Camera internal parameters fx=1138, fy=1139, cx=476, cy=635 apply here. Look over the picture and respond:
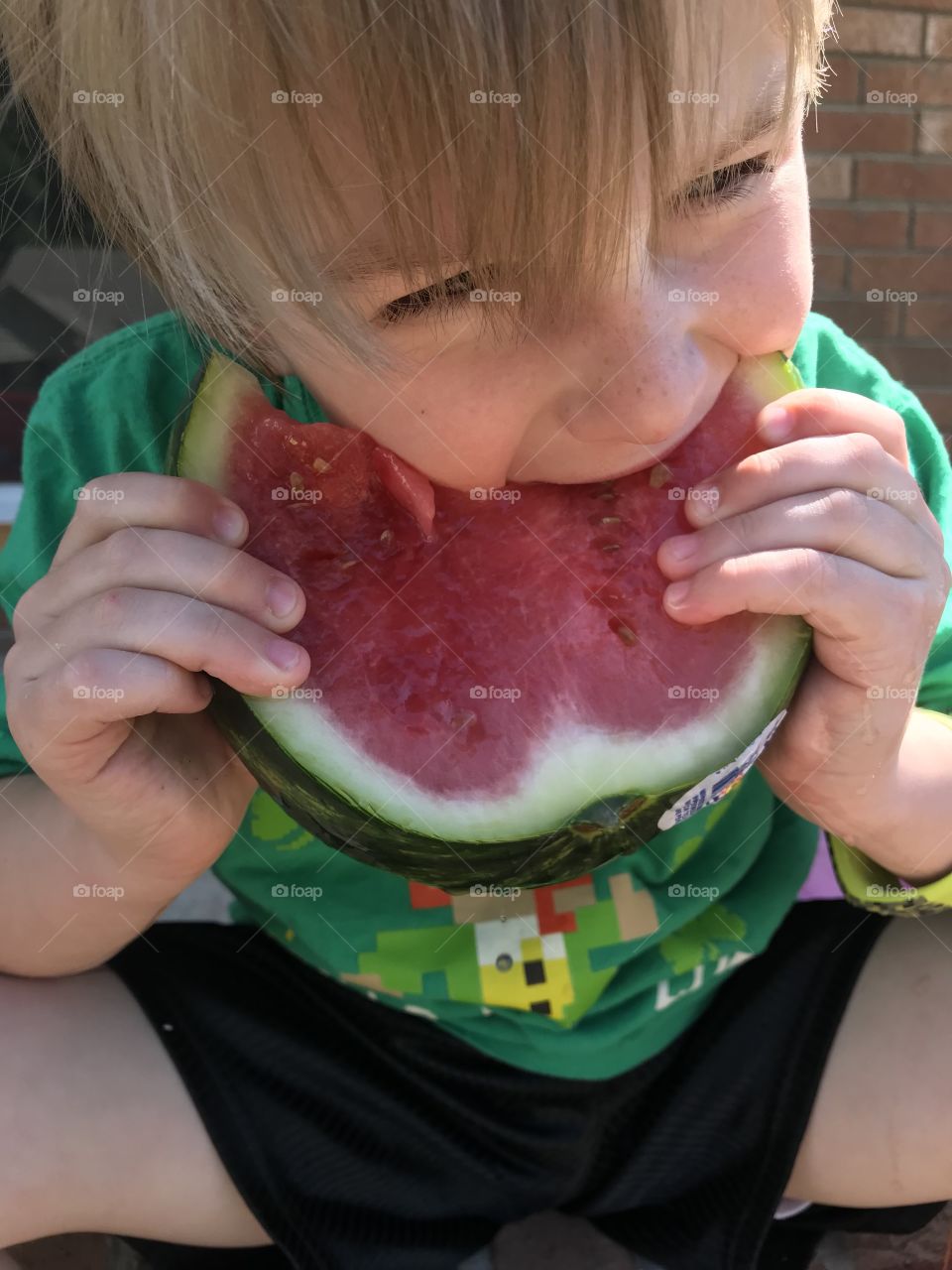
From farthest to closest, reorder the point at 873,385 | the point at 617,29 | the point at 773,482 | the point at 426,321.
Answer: the point at 873,385 < the point at 773,482 < the point at 426,321 < the point at 617,29

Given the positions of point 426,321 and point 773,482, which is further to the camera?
point 773,482

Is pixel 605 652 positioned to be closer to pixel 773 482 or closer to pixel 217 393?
pixel 773 482

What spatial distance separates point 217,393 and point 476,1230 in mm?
977

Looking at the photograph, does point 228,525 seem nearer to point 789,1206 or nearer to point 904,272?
point 789,1206

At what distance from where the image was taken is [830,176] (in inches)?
119

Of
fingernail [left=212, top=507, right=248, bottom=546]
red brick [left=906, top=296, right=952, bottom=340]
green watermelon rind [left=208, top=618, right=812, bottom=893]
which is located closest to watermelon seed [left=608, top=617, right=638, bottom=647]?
green watermelon rind [left=208, top=618, right=812, bottom=893]

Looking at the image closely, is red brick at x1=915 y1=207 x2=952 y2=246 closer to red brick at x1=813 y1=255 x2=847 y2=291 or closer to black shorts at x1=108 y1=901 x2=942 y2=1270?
red brick at x1=813 y1=255 x2=847 y2=291

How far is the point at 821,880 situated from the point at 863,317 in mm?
2036

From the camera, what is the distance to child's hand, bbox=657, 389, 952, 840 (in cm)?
97

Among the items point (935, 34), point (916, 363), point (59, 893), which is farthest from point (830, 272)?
point (59, 893)

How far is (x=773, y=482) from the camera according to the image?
3.31 feet

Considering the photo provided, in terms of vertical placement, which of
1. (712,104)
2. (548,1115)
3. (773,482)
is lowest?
(548,1115)

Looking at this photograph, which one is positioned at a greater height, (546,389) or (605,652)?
(546,389)

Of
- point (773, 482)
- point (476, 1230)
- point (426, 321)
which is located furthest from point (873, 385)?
point (476, 1230)
